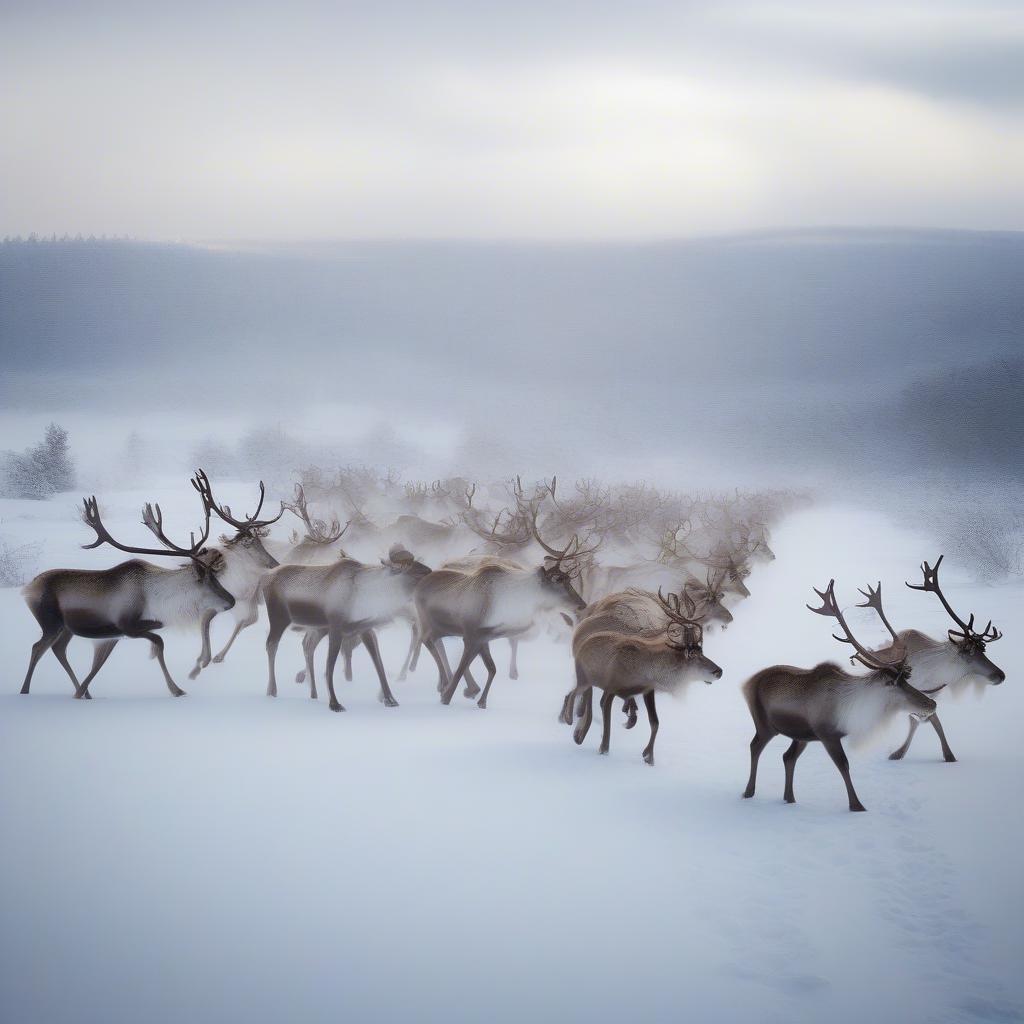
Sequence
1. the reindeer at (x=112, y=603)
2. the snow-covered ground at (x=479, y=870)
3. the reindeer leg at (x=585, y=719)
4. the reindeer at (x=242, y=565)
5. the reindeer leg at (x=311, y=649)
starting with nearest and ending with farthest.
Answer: the snow-covered ground at (x=479, y=870)
the reindeer leg at (x=585, y=719)
the reindeer at (x=112, y=603)
the reindeer leg at (x=311, y=649)
the reindeer at (x=242, y=565)

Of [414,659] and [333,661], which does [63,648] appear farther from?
[414,659]

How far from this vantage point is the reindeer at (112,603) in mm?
9297

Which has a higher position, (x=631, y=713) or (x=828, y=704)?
(x=828, y=704)

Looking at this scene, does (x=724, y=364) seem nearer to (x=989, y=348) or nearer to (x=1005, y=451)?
(x=989, y=348)

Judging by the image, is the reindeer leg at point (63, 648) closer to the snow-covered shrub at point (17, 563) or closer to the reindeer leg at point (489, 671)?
the reindeer leg at point (489, 671)

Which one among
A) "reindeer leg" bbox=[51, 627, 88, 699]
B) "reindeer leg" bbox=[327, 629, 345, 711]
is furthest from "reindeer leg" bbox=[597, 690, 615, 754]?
"reindeer leg" bbox=[51, 627, 88, 699]

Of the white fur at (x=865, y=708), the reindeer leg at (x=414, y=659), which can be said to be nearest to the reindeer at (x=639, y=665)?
the white fur at (x=865, y=708)

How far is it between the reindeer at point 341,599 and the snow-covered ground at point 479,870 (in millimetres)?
716

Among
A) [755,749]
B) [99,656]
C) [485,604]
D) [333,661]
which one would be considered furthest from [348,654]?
[755,749]

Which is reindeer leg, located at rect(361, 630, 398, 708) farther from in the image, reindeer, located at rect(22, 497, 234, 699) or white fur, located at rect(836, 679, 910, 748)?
white fur, located at rect(836, 679, 910, 748)

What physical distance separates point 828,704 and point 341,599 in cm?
517

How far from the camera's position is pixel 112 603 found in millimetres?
9367

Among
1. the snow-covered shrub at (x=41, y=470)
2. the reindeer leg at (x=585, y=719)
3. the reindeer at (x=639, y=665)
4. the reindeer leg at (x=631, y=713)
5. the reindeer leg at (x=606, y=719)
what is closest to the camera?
the reindeer at (x=639, y=665)

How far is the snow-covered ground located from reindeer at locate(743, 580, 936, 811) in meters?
0.46
